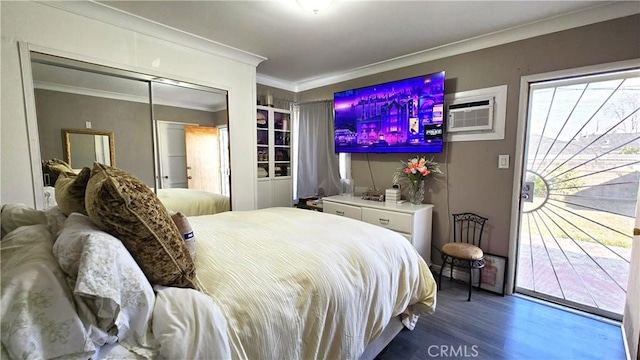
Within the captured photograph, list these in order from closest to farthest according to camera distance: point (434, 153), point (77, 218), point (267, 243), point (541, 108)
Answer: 1. point (77, 218)
2. point (267, 243)
3. point (541, 108)
4. point (434, 153)

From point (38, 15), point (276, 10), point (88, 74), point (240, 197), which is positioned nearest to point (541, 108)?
point (276, 10)

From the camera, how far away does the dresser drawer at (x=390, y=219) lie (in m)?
2.76

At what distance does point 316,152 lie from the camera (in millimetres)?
4109

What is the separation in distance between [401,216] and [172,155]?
2.46 meters

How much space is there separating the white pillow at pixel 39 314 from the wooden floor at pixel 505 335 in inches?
65.1

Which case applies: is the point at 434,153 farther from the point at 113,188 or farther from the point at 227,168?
the point at 113,188

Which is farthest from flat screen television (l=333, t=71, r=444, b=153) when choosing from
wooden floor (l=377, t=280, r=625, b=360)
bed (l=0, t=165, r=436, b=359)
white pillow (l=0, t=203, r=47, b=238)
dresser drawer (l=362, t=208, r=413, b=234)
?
white pillow (l=0, t=203, r=47, b=238)

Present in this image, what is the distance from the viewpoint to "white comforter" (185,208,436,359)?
1007 mm

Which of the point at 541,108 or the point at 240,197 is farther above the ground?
Answer: the point at 541,108

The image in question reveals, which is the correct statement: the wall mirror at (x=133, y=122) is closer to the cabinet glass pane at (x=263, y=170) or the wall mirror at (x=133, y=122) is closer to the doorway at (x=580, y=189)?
the cabinet glass pane at (x=263, y=170)

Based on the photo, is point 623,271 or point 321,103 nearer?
point 623,271

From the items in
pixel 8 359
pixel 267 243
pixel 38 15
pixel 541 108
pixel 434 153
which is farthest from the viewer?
pixel 434 153

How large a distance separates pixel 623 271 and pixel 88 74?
4745mm

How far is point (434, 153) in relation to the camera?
3.04 metres
